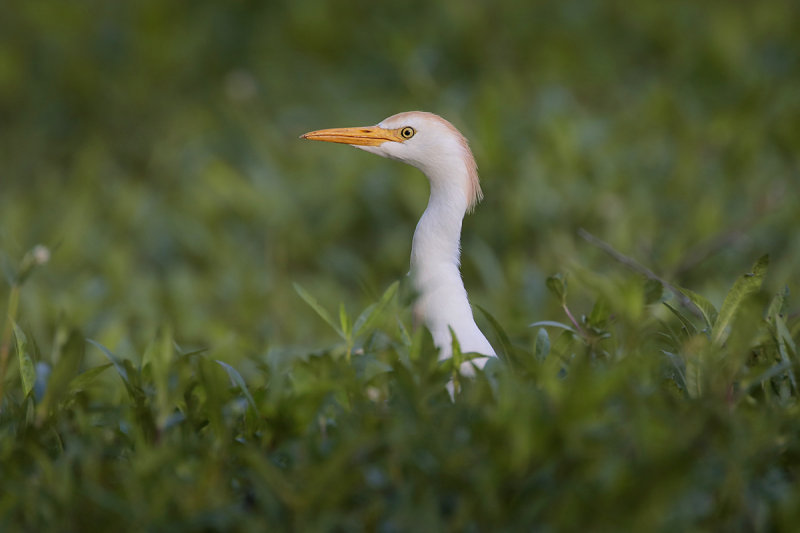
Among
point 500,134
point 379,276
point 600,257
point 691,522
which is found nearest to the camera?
point 691,522

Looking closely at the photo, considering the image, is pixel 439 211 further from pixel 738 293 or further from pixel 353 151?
pixel 353 151

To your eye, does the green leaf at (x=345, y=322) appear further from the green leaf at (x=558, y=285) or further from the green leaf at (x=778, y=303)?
the green leaf at (x=778, y=303)

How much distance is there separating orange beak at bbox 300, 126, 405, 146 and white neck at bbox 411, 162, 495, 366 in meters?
0.21

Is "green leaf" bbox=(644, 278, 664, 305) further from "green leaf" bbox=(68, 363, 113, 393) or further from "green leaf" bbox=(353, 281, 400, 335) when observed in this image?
Answer: "green leaf" bbox=(68, 363, 113, 393)

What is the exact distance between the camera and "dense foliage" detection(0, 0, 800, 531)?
6.15 ft

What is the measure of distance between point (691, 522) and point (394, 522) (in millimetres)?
573

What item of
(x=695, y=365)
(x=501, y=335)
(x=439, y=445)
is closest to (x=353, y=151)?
(x=501, y=335)

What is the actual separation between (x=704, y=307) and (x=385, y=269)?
3396mm

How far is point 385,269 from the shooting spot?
18.8 ft

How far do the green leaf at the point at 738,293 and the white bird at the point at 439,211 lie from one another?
0.63 metres

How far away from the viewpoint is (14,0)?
1012cm

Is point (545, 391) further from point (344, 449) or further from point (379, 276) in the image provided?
point (379, 276)

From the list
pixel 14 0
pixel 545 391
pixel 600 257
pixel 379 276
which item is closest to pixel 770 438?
pixel 545 391

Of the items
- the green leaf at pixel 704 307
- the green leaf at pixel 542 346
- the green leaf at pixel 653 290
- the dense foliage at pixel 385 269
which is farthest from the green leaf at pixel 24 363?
the green leaf at pixel 704 307
